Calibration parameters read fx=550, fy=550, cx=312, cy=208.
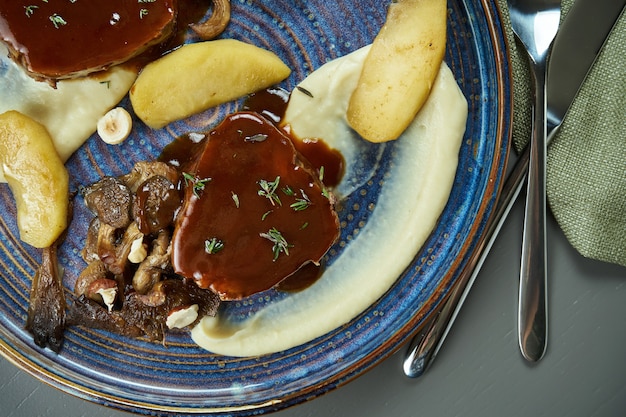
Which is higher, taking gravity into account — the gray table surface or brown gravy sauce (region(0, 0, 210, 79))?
brown gravy sauce (region(0, 0, 210, 79))

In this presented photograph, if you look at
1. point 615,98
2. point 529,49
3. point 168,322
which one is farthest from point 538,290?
point 168,322

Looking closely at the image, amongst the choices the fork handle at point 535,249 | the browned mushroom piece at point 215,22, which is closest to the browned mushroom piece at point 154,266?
the browned mushroom piece at point 215,22

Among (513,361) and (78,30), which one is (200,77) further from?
(513,361)

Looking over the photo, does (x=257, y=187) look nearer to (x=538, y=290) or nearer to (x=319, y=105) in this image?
(x=319, y=105)

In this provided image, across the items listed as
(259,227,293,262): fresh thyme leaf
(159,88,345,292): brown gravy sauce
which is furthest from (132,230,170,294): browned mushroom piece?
(259,227,293,262): fresh thyme leaf

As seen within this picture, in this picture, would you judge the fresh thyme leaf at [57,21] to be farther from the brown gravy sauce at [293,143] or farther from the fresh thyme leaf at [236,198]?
the fresh thyme leaf at [236,198]

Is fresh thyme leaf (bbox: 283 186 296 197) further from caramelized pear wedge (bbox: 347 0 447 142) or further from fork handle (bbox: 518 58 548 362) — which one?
fork handle (bbox: 518 58 548 362)

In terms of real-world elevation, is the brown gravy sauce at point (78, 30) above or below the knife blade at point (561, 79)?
above
